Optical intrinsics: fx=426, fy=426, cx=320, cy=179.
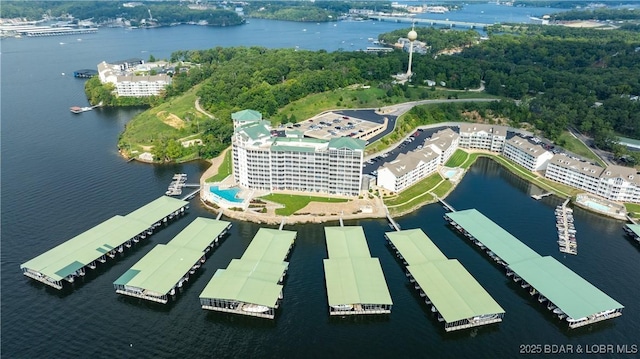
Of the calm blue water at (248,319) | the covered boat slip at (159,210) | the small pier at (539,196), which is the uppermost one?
the covered boat slip at (159,210)

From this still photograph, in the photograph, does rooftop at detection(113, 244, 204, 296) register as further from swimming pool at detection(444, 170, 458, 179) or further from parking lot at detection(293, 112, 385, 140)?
swimming pool at detection(444, 170, 458, 179)

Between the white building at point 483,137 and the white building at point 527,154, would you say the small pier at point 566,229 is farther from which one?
the white building at point 483,137

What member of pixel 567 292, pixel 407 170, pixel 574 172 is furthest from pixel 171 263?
pixel 574 172

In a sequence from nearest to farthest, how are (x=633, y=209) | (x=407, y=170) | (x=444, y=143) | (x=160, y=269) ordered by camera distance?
(x=160, y=269) → (x=633, y=209) → (x=407, y=170) → (x=444, y=143)

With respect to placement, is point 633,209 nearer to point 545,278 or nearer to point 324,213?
point 545,278

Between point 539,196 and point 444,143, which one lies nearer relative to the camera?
point 539,196

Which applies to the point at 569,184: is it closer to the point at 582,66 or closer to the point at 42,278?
the point at 42,278

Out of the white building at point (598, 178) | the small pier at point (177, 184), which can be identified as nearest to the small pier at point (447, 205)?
the white building at point (598, 178)

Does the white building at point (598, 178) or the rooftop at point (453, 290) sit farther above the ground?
the white building at point (598, 178)
